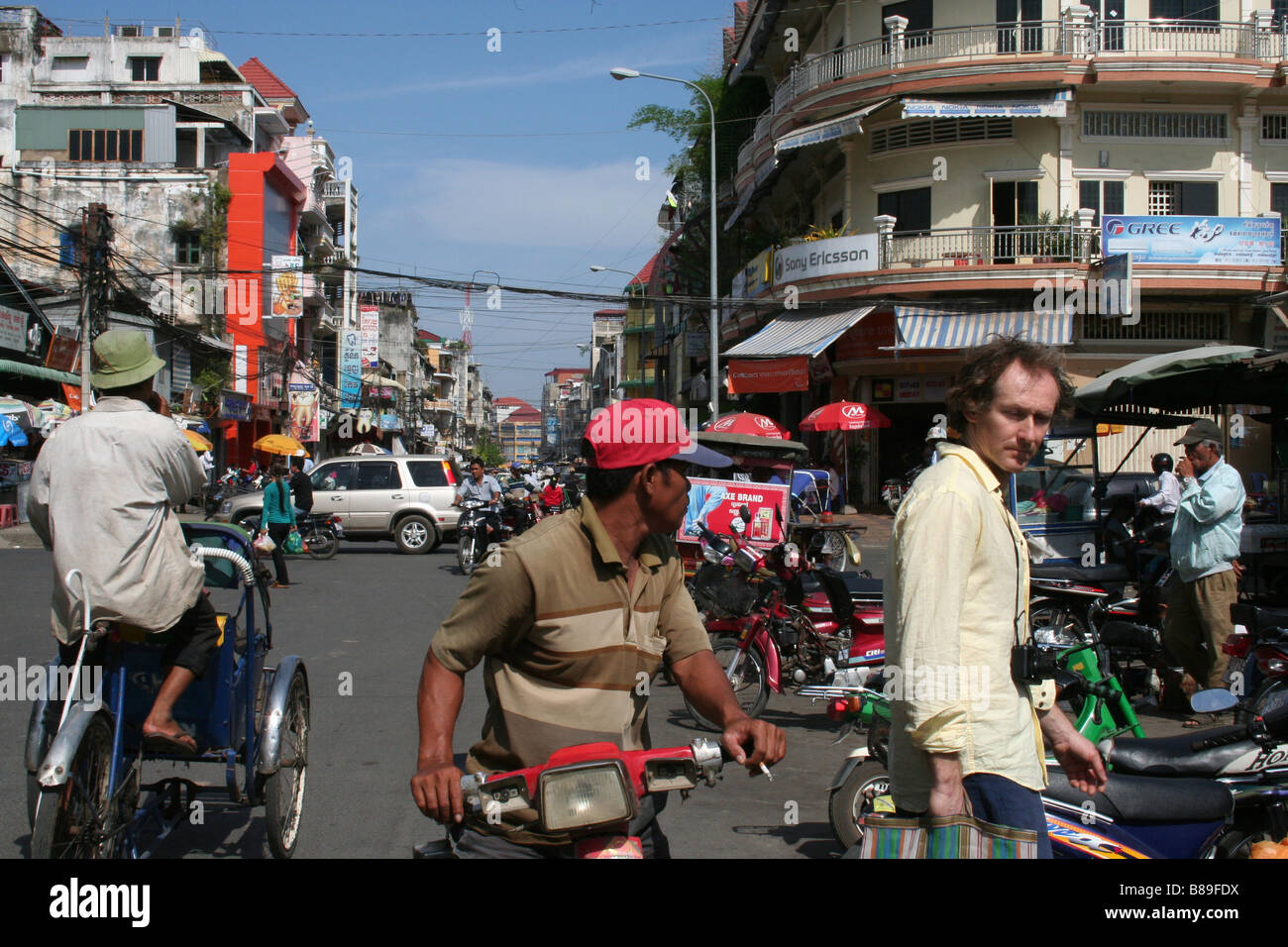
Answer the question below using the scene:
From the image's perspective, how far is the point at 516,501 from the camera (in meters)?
18.0

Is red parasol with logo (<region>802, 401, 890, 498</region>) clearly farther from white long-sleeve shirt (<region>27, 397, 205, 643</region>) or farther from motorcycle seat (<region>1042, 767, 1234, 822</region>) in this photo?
white long-sleeve shirt (<region>27, 397, 205, 643</region>)

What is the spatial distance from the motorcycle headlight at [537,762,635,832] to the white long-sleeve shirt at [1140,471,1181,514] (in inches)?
572

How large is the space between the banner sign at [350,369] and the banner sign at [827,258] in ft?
123

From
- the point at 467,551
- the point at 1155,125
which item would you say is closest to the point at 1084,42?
the point at 1155,125

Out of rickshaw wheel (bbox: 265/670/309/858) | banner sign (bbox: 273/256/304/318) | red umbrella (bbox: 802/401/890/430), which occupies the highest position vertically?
banner sign (bbox: 273/256/304/318)

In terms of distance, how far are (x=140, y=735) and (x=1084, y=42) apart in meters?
25.1

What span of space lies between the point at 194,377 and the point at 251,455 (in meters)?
7.75

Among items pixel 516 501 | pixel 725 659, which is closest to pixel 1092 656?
pixel 725 659

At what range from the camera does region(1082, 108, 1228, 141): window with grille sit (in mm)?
24531

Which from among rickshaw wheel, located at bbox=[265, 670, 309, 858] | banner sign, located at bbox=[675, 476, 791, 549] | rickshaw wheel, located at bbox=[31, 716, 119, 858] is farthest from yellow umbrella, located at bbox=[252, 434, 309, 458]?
rickshaw wheel, located at bbox=[31, 716, 119, 858]

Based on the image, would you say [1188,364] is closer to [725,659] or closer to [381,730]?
[725,659]

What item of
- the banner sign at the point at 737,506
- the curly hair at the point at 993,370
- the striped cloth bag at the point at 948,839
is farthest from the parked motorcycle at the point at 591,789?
the banner sign at the point at 737,506

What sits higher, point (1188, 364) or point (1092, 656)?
point (1188, 364)

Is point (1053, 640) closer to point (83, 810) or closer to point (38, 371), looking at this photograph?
point (83, 810)
